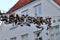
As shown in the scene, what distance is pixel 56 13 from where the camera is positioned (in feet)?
75.3

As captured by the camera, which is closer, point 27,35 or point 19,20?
point 19,20

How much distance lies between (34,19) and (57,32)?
437 inches

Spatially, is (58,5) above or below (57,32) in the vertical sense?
above

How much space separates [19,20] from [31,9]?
15.4 metres

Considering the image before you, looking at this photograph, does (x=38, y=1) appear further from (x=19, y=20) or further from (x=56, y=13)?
(x=19, y=20)

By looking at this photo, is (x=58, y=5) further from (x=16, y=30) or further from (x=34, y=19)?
(x=34, y=19)

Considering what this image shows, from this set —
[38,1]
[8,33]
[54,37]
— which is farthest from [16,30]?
[54,37]

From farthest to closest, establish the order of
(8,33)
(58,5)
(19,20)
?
(8,33) → (58,5) → (19,20)

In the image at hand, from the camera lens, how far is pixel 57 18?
16.7m

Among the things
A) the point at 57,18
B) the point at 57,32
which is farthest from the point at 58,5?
the point at 57,18

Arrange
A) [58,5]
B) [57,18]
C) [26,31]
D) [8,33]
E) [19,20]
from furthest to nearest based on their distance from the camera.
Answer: [8,33]
[26,31]
[58,5]
[57,18]
[19,20]

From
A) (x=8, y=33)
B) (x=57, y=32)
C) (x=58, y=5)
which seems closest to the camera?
(x=57, y=32)

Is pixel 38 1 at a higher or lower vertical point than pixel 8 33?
higher

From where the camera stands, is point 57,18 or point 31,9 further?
point 31,9
